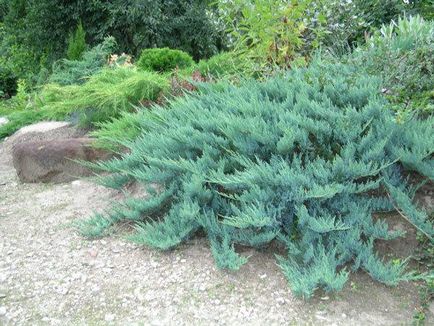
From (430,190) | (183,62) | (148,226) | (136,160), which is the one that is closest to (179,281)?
(148,226)

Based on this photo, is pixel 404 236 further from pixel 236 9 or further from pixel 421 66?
pixel 236 9

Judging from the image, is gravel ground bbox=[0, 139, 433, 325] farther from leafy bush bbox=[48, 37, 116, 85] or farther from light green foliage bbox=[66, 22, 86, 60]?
light green foliage bbox=[66, 22, 86, 60]

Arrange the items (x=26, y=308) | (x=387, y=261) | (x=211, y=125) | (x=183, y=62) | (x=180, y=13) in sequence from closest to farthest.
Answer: (x=26, y=308), (x=387, y=261), (x=211, y=125), (x=183, y=62), (x=180, y=13)

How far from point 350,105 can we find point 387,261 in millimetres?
969

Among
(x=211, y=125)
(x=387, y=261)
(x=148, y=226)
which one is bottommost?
(x=387, y=261)

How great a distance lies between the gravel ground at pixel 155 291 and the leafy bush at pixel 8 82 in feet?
40.2

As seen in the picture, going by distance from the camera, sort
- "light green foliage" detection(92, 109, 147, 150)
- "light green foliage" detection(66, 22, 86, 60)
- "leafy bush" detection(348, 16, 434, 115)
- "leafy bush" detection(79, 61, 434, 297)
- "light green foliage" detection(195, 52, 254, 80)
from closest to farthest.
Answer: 1. "leafy bush" detection(79, 61, 434, 297)
2. "leafy bush" detection(348, 16, 434, 115)
3. "light green foliage" detection(92, 109, 147, 150)
4. "light green foliage" detection(195, 52, 254, 80)
5. "light green foliage" detection(66, 22, 86, 60)

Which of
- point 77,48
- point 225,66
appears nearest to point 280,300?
point 225,66

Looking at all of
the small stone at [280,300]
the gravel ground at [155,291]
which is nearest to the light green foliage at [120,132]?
the gravel ground at [155,291]

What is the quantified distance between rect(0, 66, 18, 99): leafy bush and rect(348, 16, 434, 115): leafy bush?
12.5m

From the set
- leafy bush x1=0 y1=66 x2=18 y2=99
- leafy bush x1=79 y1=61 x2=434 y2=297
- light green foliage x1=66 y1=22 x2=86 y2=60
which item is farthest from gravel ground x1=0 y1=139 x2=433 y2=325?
leafy bush x1=0 y1=66 x2=18 y2=99

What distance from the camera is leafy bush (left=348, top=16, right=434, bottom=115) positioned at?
136 inches

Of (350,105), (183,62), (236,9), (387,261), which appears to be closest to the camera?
(387,261)

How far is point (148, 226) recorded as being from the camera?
326cm
